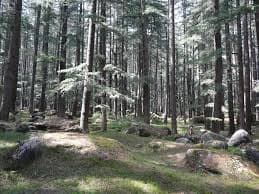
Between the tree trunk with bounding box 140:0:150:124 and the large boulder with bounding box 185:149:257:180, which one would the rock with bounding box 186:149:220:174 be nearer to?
the large boulder with bounding box 185:149:257:180

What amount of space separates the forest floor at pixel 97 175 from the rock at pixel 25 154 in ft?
0.57

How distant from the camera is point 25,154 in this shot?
30.6 feet

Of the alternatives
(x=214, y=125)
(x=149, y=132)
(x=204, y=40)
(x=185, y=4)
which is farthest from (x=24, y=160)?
(x=185, y=4)

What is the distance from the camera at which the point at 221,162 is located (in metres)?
10.5

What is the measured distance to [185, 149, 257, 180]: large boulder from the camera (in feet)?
33.5

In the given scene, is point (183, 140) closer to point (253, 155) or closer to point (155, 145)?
point (155, 145)

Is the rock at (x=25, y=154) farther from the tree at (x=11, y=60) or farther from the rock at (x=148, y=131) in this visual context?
the rock at (x=148, y=131)

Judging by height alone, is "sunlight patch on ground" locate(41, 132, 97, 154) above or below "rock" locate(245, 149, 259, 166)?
above

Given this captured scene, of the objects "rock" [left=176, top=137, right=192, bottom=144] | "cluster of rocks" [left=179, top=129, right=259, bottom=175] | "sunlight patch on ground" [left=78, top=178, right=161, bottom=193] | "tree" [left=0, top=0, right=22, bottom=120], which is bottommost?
"sunlight patch on ground" [left=78, top=178, right=161, bottom=193]

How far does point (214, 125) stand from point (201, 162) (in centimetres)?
1008

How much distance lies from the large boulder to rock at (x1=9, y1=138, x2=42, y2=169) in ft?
14.8

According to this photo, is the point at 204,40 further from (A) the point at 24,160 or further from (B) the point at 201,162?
(A) the point at 24,160

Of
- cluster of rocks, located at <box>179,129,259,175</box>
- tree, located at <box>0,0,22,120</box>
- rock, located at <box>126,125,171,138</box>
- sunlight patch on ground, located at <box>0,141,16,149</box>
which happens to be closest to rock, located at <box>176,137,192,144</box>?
rock, located at <box>126,125,171,138</box>

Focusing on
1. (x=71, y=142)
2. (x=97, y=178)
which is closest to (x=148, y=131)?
(x=71, y=142)
